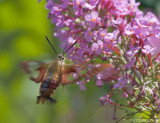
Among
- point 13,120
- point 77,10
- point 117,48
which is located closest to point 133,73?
point 117,48

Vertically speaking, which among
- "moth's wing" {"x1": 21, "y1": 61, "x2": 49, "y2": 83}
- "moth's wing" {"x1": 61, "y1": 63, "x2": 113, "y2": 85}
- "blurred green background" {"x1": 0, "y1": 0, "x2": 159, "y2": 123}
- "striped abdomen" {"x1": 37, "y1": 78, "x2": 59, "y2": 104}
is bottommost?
"striped abdomen" {"x1": 37, "y1": 78, "x2": 59, "y2": 104}

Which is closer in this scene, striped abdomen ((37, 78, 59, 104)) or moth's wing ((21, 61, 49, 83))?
striped abdomen ((37, 78, 59, 104))

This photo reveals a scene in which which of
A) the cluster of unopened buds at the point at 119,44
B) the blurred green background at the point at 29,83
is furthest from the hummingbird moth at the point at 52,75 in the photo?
the blurred green background at the point at 29,83

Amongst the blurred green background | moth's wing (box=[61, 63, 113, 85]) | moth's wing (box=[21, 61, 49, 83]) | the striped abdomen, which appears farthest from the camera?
the blurred green background

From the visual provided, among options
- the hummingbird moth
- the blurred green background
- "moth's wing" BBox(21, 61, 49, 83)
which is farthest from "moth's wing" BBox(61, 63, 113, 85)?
the blurred green background

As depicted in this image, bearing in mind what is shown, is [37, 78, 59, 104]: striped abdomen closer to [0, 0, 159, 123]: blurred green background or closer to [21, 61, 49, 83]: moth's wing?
[21, 61, 49, 83]: moth's wing

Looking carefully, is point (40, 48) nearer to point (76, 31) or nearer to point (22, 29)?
point (22, 29)
